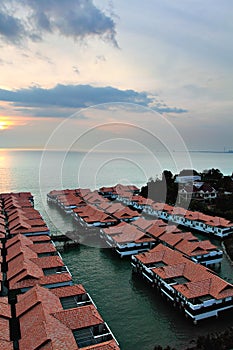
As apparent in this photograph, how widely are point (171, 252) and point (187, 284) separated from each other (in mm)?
4022

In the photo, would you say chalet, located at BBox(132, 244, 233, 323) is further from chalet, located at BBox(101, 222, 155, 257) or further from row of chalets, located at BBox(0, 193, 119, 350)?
row of chalets, located at BBox(0, 193, 119, 350)

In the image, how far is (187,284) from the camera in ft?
50.8

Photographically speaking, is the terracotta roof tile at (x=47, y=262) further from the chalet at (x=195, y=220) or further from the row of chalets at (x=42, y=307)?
the chalet at (x=195, y=220)

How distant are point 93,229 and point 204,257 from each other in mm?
11981

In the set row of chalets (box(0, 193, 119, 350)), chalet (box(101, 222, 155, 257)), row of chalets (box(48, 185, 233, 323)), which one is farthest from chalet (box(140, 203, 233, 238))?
row of chalets (box(0, 193, 119, 350))

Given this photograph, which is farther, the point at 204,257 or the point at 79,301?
the point at 204,257

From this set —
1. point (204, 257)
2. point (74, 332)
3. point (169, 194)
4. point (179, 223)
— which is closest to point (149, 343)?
point (74, 332)

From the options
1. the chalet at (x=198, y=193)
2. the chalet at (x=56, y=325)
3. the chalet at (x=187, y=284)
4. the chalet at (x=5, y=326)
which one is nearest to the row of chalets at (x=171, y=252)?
Answer: the chalet at (x=187, y=284)

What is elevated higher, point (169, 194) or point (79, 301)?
point (169, 194)

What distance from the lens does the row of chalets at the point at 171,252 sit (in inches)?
586

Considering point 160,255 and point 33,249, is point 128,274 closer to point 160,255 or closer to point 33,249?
point 160,255

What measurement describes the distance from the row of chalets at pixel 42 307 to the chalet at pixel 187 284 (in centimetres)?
455

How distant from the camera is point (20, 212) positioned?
30.4 meters

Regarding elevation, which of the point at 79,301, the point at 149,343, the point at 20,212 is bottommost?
the point at 149,343
